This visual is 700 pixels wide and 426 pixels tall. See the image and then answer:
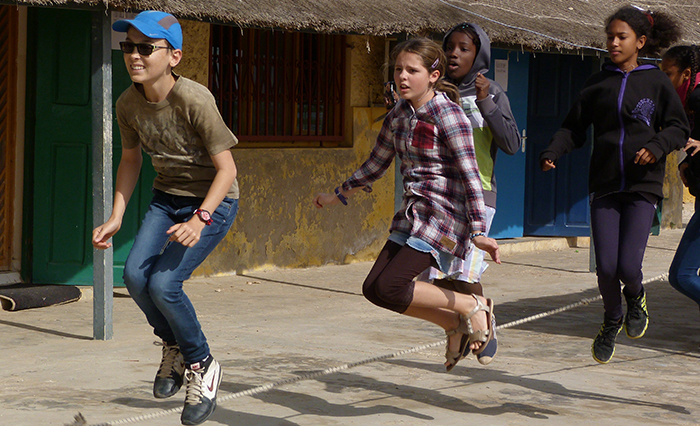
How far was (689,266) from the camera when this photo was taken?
20.2 feet

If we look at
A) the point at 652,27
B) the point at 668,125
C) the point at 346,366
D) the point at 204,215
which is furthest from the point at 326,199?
the point at 652,27

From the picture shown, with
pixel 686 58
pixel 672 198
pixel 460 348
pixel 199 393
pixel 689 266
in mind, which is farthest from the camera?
pixel 672 198

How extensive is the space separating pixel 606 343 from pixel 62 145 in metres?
5.18

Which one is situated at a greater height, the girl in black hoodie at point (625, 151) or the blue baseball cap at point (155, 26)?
the blue baseball cap at point (155, 26)

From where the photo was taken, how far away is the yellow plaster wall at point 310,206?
33.6 feet

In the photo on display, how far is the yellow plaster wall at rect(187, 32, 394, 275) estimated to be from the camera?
1025 centimetres

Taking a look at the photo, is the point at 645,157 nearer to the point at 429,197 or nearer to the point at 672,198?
the point at 429,197

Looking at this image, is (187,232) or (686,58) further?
(686,58)

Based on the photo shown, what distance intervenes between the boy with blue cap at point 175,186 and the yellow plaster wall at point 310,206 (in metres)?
4.97

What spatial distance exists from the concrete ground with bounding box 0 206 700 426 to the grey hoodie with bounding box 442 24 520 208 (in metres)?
0.99

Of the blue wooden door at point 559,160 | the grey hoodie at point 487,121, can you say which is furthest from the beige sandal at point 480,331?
the blue wooden door at point 559,160

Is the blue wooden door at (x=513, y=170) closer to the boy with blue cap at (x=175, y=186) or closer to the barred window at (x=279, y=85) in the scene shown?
the barred window at (x=279, y=85)

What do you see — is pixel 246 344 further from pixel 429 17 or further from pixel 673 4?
pixel 673 4

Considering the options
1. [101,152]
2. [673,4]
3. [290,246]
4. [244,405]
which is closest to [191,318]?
[244,405]
